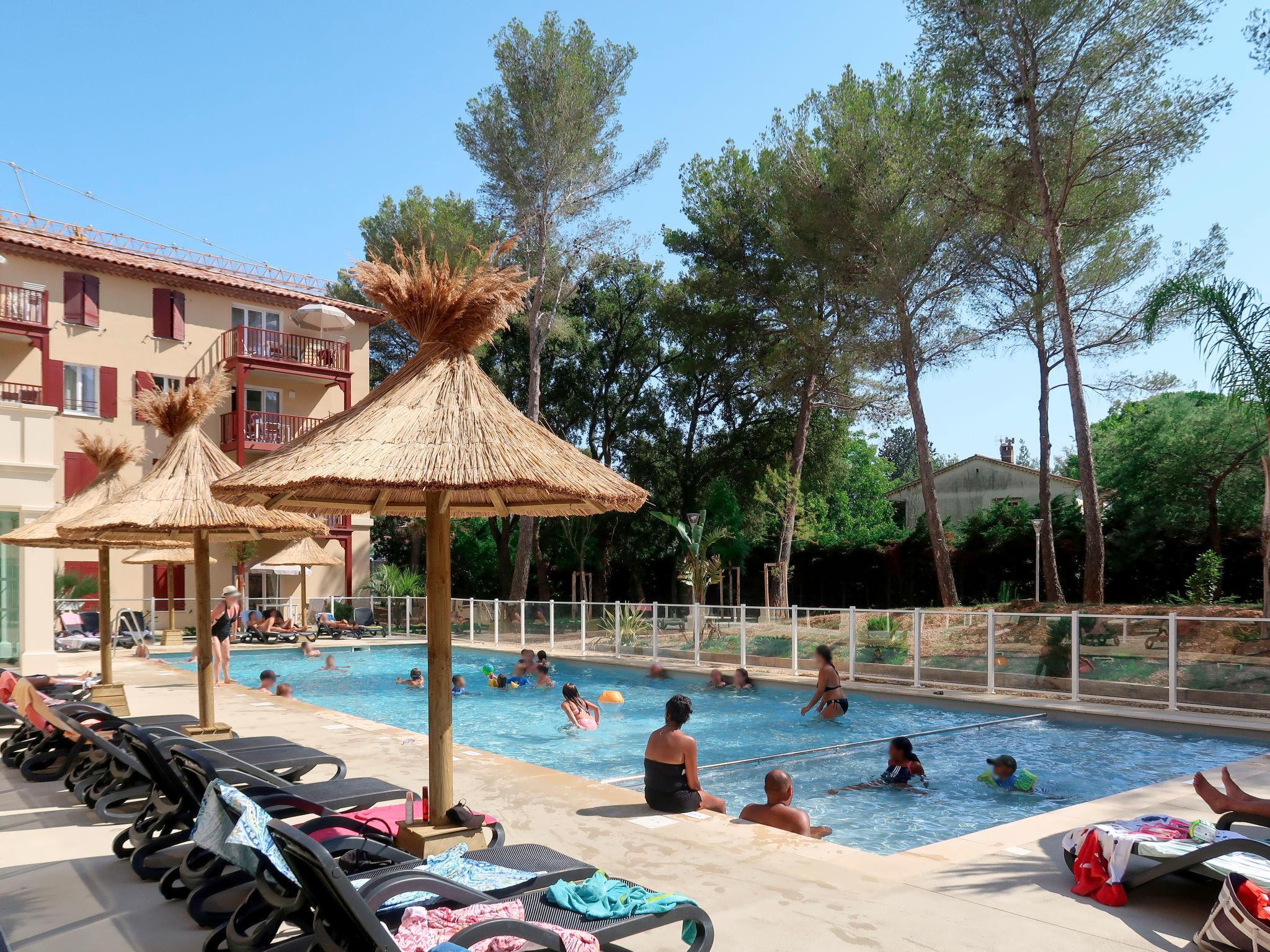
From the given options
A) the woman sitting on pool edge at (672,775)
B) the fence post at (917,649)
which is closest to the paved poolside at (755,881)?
the woman sitting on pool edge at (672,775)

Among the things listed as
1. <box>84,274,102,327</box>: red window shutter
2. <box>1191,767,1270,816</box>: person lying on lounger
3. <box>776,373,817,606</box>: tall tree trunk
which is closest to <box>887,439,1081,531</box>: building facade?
<box>776,373,817,606</box>: tall tree trunk

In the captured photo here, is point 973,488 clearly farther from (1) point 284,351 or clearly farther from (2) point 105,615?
(2) point 105,615

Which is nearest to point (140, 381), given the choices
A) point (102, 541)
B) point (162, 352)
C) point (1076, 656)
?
point (162, 352)

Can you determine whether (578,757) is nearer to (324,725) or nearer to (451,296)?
(324,725)

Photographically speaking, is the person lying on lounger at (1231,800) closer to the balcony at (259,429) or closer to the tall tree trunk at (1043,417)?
the tall tree trunk at (1043,417)

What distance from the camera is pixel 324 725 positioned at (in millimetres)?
10703

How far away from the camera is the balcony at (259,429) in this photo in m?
29.4

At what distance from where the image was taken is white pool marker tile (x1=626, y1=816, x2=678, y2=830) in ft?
20.6

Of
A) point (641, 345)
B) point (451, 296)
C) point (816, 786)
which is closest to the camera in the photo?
point (451, 296)

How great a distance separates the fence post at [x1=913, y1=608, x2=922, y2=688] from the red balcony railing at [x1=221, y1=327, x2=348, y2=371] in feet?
76.2

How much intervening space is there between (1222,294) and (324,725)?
13.7 meters

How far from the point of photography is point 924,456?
2397cm

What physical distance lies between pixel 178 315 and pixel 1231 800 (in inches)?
1209

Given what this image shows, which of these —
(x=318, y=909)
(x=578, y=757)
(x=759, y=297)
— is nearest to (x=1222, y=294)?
(x=578, y=757)
